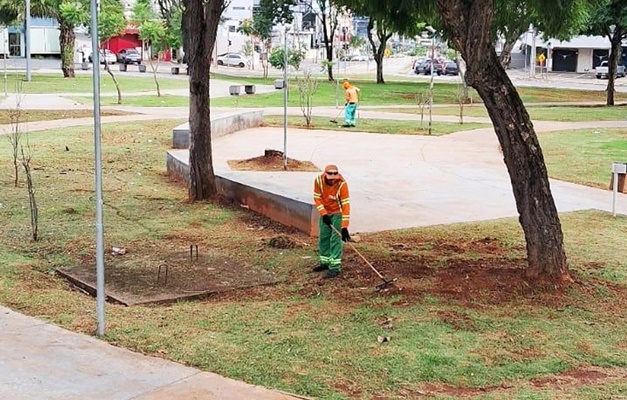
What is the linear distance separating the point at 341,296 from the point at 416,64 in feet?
226

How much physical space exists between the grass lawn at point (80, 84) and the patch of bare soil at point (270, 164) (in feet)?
72.2

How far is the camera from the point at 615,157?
68.5ft

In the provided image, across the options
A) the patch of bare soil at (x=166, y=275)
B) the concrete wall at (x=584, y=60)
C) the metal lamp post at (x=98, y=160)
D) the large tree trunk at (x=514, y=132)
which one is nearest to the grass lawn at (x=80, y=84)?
the patch of bare soil at (x=166, y=275)

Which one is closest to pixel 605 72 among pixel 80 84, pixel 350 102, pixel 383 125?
pixel 80 84

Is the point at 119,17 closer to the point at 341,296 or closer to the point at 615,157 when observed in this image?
the point at 615,157

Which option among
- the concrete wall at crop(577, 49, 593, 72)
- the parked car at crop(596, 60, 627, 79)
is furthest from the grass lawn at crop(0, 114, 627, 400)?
the concrete wall at crop(577, 49, 593, 72)

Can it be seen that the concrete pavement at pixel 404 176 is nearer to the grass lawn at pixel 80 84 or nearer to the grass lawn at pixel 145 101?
the grass lawn at pixel 145 101

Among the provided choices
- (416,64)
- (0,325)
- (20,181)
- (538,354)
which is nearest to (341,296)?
(538,354)

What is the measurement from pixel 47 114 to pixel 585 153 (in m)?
16.2

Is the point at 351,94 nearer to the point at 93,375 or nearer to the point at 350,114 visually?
the point at 350,114

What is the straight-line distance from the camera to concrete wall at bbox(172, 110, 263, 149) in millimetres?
20312

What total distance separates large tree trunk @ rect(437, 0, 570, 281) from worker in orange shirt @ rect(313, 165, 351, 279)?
1.69m

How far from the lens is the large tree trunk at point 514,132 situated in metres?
8.48

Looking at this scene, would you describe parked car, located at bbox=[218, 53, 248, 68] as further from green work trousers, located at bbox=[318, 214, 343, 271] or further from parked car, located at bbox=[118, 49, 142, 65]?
green work trousers, located at bbox=[318, 214, 343, 271]
